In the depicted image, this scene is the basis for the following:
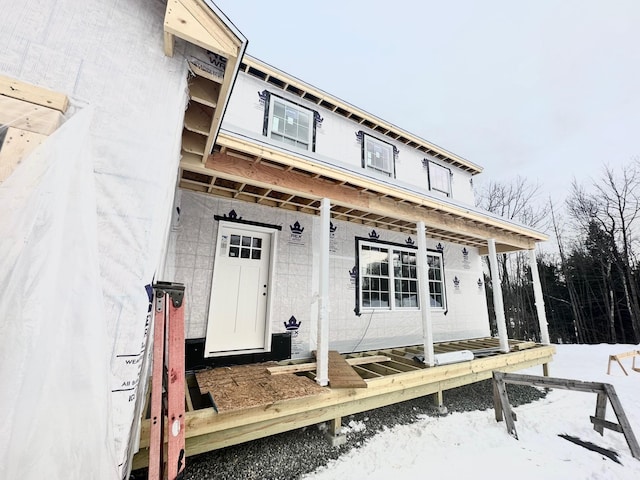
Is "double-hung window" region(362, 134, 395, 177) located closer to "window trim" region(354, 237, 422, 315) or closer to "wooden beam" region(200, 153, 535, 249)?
"window trim" region(354, 237, 422, 315)

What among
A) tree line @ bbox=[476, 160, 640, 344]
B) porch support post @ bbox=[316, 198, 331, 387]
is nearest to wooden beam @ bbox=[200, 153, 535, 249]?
porch support post @ bbox=[316, 198, 331, 387]

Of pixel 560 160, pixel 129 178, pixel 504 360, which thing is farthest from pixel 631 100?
pixel 129 178

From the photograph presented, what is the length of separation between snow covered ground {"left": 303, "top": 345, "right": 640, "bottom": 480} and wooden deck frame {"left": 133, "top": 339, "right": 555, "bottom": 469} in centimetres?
45

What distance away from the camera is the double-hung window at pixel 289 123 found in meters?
6.47

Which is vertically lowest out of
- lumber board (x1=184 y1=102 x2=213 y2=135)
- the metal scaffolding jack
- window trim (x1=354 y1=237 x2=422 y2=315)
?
the metal scaffolding jack

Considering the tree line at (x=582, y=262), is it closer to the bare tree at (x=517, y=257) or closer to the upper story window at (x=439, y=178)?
the bare tree at (x=517, y=257)

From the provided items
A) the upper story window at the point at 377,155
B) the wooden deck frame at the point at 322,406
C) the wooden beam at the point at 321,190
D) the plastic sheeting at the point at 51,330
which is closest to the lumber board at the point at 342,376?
the wooden deck frame at the point at 322,406

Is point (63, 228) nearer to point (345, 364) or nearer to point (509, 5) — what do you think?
point (345, 364)

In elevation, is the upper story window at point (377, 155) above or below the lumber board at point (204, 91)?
above

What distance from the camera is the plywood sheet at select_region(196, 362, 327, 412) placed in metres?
2.83

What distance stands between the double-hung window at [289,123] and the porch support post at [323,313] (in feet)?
11.1

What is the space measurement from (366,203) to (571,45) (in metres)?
24.1

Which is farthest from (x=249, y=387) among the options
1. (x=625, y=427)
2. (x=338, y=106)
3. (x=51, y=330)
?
(x=338, y=106)

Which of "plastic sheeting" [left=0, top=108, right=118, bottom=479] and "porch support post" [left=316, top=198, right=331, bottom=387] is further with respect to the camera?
"porch support post" [left=316, top=198, right=331, bottom=387]
